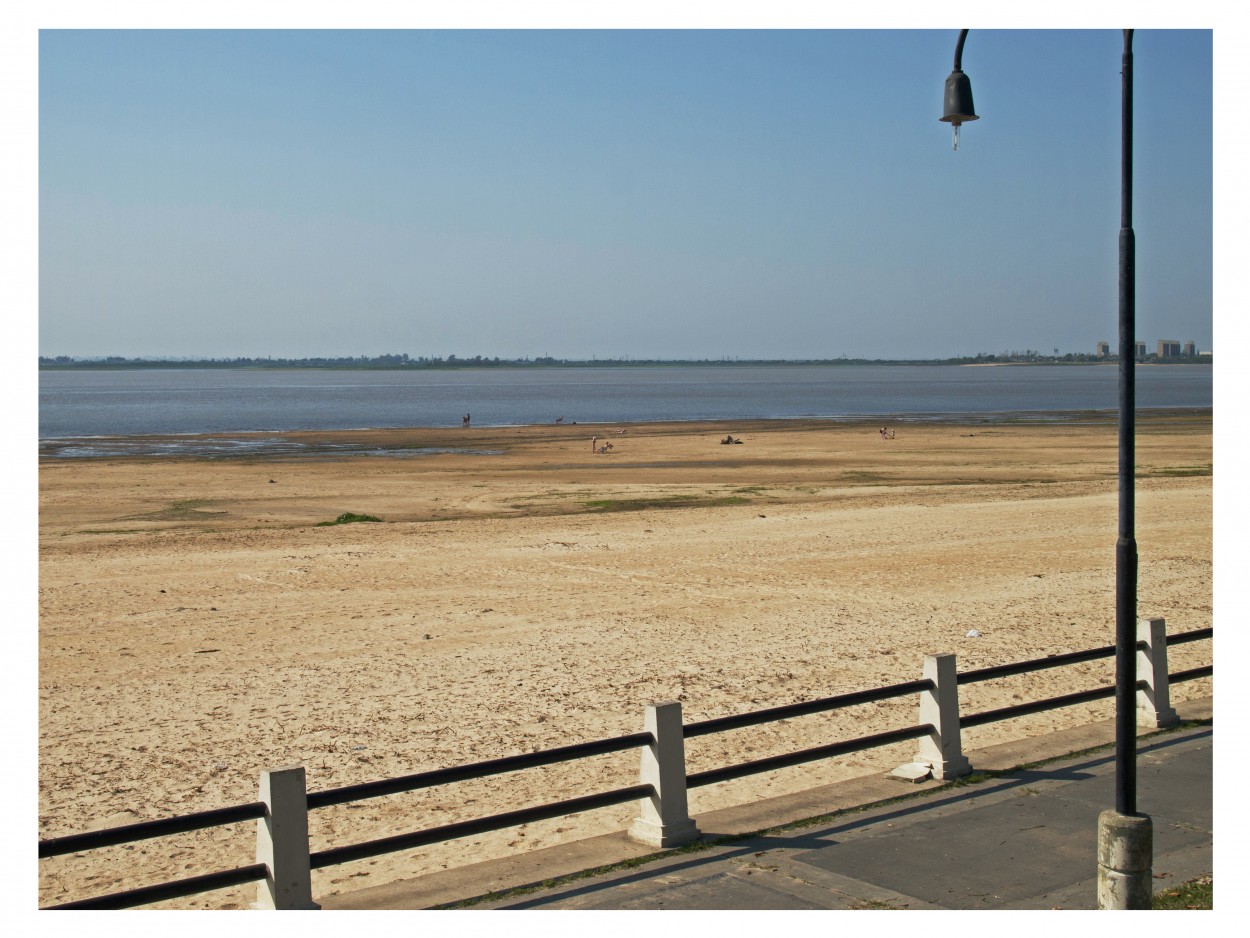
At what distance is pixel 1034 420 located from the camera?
96.6 meters

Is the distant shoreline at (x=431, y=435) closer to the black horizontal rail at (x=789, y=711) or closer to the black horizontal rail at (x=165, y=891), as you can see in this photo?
the black horizontal rail at (x=789, y=711)

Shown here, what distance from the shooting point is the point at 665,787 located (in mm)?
9039

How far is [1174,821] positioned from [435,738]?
748cm

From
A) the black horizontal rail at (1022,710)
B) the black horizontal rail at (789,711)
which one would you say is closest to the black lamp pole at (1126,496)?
the black horizontal rail at (789,711)

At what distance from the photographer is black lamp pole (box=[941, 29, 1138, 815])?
22.8 feet

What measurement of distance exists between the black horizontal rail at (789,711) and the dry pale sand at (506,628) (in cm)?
178

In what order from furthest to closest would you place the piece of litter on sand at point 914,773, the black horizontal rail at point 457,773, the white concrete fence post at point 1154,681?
the white concrete fence post at point 1154,681 → the piece of litter on sand at point 914,773 → the black horizontal rail at point 457,773

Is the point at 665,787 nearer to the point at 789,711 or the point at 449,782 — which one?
the point at 789,711

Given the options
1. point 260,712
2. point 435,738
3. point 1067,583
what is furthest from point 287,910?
point 1067,583

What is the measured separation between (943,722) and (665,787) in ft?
9.45

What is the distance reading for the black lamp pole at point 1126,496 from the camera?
695 centimetres

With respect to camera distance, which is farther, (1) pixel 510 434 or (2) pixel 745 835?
(1) pixel 510 434

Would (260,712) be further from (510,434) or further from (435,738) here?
(510,434)

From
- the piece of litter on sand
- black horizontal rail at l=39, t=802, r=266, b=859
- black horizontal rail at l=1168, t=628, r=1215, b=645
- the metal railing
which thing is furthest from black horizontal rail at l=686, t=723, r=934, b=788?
black horizontal rail at l=1168, t=628, r=1215, b=645
